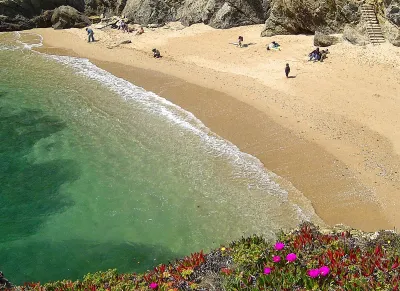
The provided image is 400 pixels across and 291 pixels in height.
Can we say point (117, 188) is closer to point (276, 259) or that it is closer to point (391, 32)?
point (276, 259)

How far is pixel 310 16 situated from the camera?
32750mm

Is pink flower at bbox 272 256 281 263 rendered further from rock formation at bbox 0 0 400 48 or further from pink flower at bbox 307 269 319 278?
rock formation at bbox 0 0 400 48

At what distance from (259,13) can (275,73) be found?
1221cm

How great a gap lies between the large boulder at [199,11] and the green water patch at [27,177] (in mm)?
19668

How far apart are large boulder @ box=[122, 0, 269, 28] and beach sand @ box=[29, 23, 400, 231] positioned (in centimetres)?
122

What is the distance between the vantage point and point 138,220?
54.2 feet

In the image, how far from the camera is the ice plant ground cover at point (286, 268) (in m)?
8.26

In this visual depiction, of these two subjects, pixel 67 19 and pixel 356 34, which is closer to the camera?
pixel 356 34

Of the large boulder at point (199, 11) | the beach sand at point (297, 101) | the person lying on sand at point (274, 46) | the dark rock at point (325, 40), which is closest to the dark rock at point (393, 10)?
the beach sand at point (297, 101)

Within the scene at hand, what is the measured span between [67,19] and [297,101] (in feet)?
93.2

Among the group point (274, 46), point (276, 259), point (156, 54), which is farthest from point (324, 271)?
point (156, 54)

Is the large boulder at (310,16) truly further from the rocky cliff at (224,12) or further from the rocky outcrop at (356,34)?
the rocky outcrop at (356,34)

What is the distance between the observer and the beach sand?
682 inches

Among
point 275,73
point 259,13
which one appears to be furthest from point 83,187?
point 259,13
